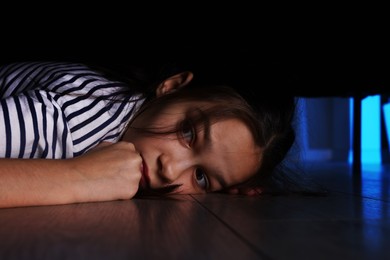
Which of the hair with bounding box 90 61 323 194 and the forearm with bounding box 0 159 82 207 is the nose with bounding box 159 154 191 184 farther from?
the forearm with bounding box 0 159 82 207

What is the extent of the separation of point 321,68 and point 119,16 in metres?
0.56

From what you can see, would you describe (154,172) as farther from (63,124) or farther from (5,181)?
(5,181)

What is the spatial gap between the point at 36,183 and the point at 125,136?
0.29 metres

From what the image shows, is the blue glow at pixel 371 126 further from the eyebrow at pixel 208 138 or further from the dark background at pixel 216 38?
the eyebrow at pixel 208 138

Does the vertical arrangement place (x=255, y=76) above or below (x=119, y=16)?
below

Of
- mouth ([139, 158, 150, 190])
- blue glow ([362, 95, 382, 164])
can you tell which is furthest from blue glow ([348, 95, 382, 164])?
mouth ([139, 158, 150, 190])

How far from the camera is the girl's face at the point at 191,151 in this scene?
0.79 m

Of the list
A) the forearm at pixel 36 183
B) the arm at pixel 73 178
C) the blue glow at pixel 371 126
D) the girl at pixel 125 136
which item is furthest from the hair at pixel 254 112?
the blue glow at pixel 371 126

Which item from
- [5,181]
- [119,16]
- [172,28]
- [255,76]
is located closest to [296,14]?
[255,76]

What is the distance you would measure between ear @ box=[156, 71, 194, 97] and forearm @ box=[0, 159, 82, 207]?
0.39 meters

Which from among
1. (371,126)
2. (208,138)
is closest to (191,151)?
(208,138)

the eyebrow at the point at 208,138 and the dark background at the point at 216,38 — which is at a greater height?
the dark background at the point at 216,38

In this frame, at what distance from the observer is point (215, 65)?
1.15m

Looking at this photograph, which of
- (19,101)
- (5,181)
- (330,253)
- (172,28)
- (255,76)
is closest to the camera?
(330,253)
